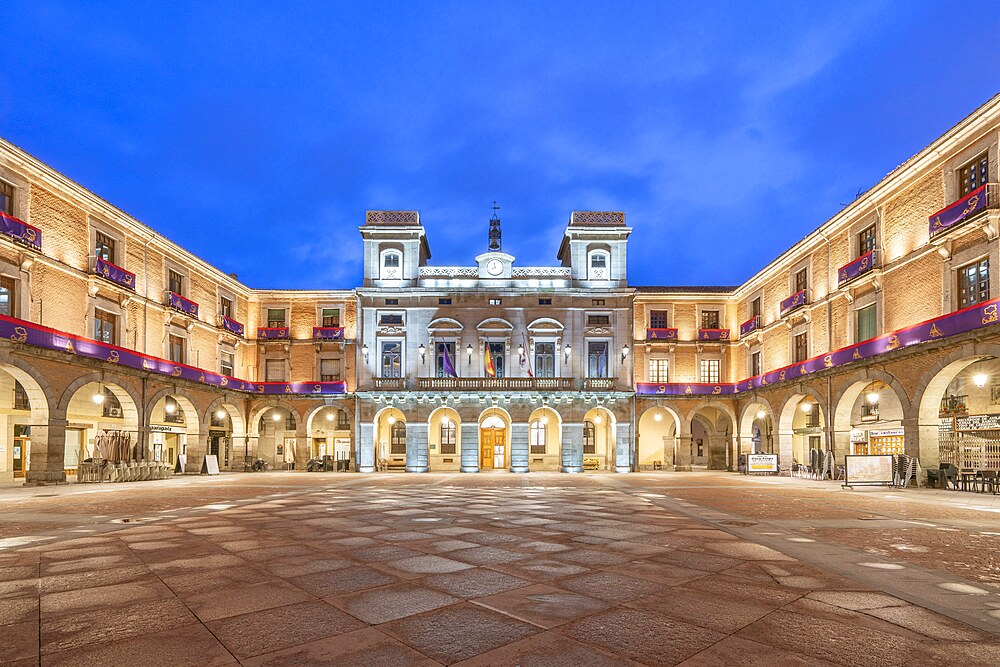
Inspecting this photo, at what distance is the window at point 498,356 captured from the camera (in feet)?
118

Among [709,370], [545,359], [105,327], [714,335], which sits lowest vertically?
[709,370]

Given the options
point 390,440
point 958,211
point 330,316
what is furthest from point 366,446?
point 958,211

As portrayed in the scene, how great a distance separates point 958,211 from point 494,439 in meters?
26.5

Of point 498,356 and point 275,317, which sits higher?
point 275,317

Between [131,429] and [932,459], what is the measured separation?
3109 centimetres

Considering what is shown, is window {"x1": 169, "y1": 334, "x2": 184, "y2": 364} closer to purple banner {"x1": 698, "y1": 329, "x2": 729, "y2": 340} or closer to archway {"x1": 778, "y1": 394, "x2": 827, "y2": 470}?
purple banner {"x1": 698, "y1": 329, "x2": 729, "y2": 340}

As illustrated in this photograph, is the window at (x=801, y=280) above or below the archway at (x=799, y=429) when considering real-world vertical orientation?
above

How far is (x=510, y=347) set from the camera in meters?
35.9

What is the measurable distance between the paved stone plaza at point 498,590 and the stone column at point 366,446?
23200mm

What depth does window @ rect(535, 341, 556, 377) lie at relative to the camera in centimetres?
3603

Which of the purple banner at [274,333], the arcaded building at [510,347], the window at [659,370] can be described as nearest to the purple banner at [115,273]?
the arcaded building at [510,347]

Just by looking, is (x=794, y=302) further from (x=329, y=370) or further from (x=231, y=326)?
(x=231, y=326)

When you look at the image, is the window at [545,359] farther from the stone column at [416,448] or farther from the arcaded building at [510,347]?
the stone column at [416,448]

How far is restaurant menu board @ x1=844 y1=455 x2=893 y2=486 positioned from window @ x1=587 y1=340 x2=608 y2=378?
54.5 feet
